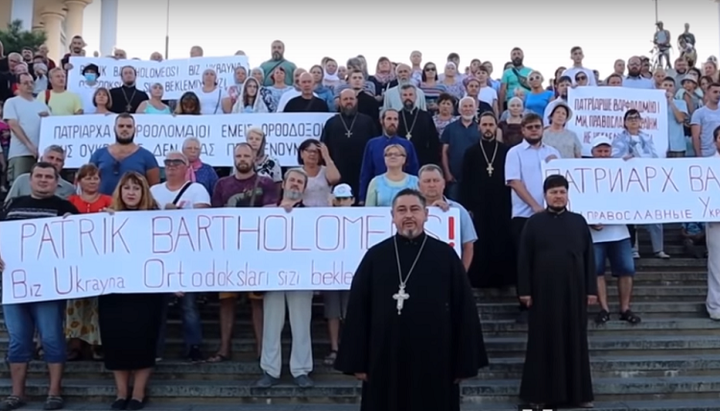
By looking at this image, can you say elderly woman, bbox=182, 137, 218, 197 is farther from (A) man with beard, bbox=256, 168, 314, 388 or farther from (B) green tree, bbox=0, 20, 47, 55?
(B) green tree, bbox=0, 20, 47, 55

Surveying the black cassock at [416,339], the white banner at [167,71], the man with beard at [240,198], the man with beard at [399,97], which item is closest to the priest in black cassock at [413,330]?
the black cassock at [416,339]

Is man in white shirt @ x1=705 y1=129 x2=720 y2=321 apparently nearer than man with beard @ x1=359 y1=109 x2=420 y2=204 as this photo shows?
Yes

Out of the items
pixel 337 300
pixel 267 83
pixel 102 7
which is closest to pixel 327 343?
pixel 337 300

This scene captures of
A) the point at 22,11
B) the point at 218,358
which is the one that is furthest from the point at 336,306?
the point at 22,11

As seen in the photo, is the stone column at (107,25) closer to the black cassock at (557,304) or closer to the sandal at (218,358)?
the sandal at (218,358)

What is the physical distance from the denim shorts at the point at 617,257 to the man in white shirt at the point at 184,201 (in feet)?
13.2

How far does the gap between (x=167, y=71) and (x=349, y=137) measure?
229 inches

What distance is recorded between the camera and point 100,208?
7.57m

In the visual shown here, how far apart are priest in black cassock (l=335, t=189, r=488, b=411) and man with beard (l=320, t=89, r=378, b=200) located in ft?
13.9

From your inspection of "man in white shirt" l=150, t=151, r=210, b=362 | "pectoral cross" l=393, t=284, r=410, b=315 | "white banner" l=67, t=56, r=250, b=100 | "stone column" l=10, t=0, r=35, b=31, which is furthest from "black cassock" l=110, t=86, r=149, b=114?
"stone column" l=10, t=0, r=35, b=31

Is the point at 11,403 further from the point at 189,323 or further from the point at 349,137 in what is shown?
the point at 349,137

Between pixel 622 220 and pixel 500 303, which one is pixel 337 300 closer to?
pixel 500 303

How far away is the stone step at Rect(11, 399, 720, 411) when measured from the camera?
22.8ft

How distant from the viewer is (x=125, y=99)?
39.3 feet
